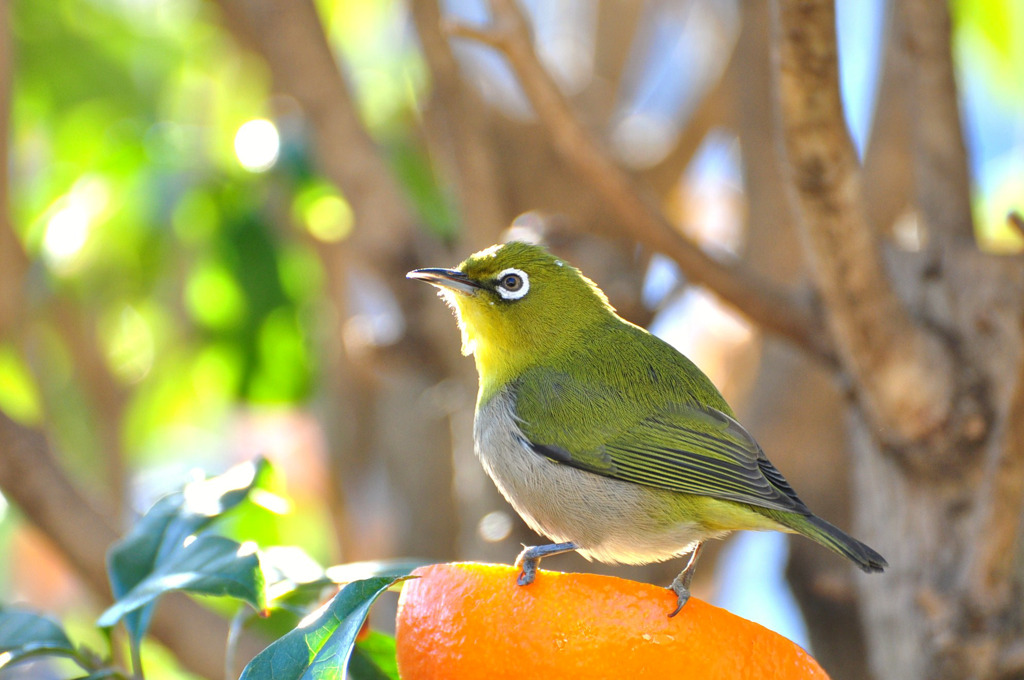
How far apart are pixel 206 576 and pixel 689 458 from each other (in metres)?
1.04

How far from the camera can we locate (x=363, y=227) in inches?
155

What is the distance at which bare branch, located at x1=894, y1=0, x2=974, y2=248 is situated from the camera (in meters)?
3.03

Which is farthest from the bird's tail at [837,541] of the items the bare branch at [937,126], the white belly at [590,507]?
the bare branch at [937,126]

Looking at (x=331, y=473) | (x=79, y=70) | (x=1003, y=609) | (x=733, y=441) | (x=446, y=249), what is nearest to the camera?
(x=733, y=441)

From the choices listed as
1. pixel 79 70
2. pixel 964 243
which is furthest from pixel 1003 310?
pixel 79 70

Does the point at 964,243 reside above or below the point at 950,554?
above

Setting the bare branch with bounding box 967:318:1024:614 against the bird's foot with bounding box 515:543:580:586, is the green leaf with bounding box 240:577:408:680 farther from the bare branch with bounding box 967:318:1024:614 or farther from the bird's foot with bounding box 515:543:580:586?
the bare branch with bounding box 967:318:1024:614

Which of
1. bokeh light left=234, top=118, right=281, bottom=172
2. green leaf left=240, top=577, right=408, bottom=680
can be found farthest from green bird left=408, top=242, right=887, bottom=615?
bokeh light left=234, top=118, right=281, bottom=172

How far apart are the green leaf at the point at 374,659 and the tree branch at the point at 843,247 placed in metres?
1.42

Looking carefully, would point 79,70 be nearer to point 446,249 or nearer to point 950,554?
point 446,249

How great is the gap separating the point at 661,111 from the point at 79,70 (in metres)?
3.44

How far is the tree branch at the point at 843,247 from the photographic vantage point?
2205 millimetres

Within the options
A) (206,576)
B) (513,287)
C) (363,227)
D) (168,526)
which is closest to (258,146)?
(363,227)

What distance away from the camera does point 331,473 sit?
15.7 ft
